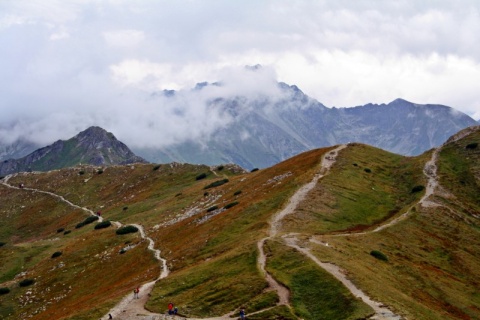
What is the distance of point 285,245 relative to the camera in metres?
58.6

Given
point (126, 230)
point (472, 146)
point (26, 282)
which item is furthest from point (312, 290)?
point (472, 146)

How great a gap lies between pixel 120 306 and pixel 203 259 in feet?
48.2

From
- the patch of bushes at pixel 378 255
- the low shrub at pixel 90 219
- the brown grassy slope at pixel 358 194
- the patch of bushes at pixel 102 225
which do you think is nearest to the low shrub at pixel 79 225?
the low shrub at pixel 90 219

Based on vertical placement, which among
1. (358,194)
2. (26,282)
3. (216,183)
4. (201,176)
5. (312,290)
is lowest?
(26,282)

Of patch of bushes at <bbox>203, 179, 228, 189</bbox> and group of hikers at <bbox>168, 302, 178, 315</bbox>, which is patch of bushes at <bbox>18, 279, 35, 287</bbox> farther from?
patch of bushes at <bbox>203, 179, 228, 189</bbox>

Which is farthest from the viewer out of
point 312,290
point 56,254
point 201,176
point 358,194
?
point 201,176

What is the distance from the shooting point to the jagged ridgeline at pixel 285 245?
4822cm

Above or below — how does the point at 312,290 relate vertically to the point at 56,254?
below

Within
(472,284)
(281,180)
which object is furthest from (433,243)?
(281,180)

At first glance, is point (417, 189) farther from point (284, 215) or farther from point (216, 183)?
point (216, 183)

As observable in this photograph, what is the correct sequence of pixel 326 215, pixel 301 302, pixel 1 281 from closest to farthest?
pixel 301 302
pixel 326 215
pixel 1 281

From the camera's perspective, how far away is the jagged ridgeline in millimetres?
48219

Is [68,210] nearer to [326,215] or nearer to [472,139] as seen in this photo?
[326,215]

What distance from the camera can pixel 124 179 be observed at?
17088 centimetres
